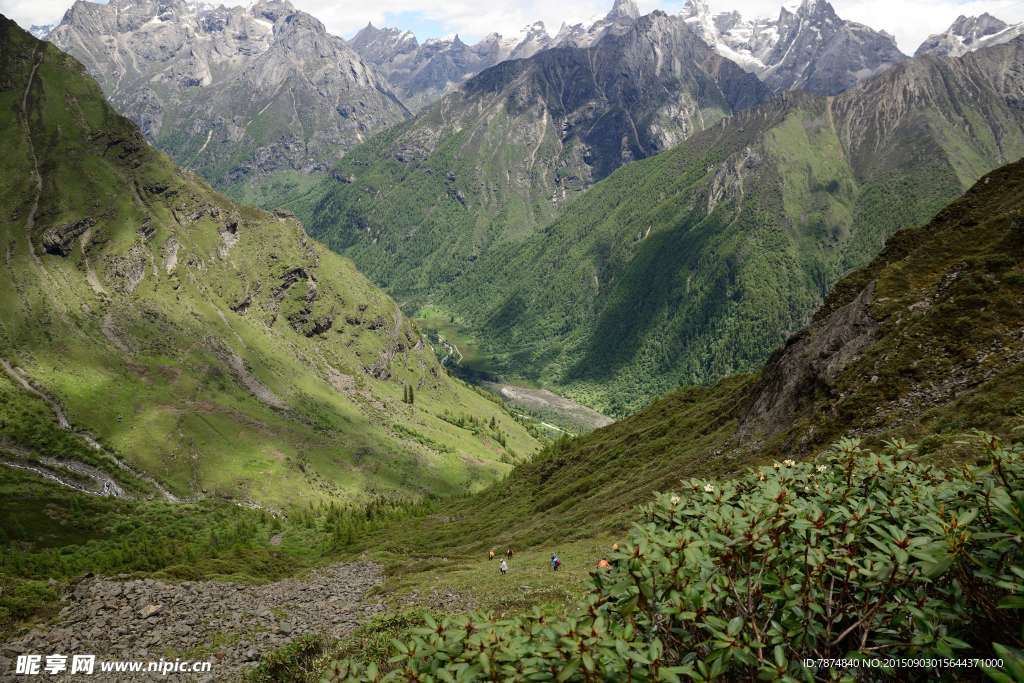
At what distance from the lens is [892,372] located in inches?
2391

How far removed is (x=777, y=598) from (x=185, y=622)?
6809cm

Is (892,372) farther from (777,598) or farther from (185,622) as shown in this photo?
(185,622)

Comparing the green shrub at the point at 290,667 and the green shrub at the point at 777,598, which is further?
the green shrub at the point at 290,667

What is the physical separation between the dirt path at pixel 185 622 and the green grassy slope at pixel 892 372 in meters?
35.9

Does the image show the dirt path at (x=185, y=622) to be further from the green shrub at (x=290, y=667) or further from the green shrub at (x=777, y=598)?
the green shrub at (x=777, y=598)

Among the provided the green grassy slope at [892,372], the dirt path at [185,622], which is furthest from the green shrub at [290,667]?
the green grassy slope at [892,372]

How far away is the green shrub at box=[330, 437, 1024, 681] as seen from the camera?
8469 mm

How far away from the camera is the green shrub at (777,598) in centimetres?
847

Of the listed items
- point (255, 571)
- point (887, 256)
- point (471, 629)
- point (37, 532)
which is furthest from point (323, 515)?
point (471, 629)

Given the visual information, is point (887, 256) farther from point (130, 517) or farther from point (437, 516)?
point (130, 517)

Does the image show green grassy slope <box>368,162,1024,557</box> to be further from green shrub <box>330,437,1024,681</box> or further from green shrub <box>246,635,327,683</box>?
green shrub <box>246,635,327,683</box>

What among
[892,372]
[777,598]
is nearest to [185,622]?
[777,598]

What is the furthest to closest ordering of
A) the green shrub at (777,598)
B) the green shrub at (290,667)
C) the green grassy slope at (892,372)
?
the green grassy slope at (892,372)
the green shrub at (290,667)
the green shrub at (777,598)

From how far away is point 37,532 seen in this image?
14500 cm
